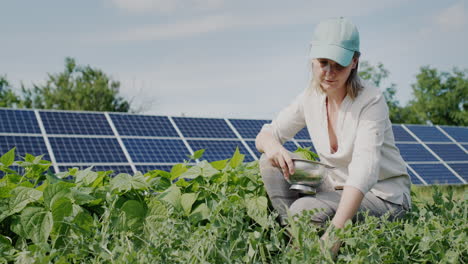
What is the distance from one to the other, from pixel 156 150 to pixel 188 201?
6.84 metres

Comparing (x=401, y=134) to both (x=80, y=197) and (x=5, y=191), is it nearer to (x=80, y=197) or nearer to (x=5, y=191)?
(x=80, y=197)

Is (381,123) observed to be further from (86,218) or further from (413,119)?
(413,119)

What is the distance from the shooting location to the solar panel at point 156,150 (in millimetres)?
9750

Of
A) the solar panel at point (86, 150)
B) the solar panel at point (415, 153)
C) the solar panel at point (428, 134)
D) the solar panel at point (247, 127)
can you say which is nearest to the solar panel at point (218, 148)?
the solar panel at point (247, 127)

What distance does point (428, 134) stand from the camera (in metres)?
14.4

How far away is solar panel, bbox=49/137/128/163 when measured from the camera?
9.26 m

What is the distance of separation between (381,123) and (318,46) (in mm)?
646

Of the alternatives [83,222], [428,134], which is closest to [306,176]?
[83,222]

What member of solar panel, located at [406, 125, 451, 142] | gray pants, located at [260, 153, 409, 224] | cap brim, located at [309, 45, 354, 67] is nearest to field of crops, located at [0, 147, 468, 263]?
gray pants, located at [260, 153, 409, 224]

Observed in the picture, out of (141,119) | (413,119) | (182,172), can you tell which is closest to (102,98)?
(413,119)

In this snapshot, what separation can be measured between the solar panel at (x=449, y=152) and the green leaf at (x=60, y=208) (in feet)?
36.4

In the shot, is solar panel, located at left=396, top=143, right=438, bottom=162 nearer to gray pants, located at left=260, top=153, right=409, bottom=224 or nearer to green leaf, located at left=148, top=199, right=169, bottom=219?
gray pants, located at left=260, top=153, right=409, bottom=224

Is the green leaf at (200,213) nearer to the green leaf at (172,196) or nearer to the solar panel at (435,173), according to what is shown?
the green leaf at (172,196)

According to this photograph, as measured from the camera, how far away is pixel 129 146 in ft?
32.9
